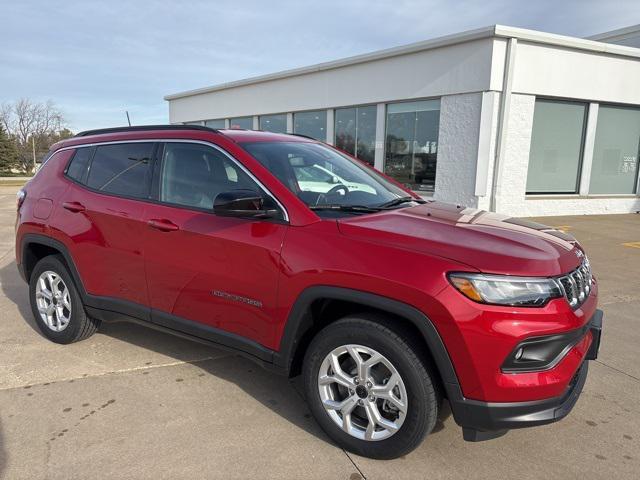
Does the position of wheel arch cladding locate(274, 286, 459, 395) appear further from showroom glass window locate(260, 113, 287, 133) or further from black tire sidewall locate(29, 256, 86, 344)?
showroom glass window locate(260, 113, 287, 133)

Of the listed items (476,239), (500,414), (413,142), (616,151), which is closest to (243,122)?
(413,142)

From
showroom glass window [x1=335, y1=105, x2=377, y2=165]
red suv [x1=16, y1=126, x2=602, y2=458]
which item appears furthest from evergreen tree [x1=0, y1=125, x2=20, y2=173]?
red suv [x1=16, y1=126, x2=602, y2=458]

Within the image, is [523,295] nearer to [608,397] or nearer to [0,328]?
[608,397]

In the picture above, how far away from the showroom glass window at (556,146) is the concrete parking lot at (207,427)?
30.9 feet

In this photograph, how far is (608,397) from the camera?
331 centimetres

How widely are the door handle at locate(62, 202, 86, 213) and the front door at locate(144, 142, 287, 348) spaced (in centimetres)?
77

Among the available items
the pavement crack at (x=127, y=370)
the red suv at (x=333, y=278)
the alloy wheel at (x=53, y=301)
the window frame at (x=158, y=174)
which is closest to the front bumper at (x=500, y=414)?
the red suv at (x=333, y=278)

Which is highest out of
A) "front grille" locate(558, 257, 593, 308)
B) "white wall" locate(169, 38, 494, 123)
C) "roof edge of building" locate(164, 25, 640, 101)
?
"roof edge of building" locate(164, 25, 640, 101)

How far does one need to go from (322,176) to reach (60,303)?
2.49 meters

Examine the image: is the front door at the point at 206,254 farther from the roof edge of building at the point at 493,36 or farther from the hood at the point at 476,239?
the roof edge of building at the point at 493,36

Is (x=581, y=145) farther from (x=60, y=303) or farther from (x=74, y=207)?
(x=60, y=303)

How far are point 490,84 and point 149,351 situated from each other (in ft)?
33.2

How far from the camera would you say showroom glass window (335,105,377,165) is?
1452 centimetres

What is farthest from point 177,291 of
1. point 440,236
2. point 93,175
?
point 440,236
